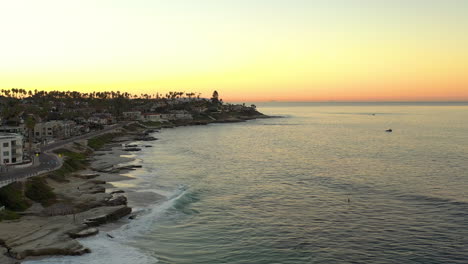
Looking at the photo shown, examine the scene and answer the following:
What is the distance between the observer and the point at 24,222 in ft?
156

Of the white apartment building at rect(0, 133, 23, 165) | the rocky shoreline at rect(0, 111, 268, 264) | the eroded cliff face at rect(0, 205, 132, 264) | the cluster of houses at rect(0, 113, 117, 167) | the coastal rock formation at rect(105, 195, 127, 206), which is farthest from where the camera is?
the cluster of houses at rect(0, 113, 117, 167)

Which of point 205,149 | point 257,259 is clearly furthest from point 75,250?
point 205,149

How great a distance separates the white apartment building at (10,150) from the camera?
78688 millimetres

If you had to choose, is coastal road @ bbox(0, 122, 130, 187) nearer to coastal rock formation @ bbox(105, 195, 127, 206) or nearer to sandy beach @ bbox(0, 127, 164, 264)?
sandy beach @ bbox(0, 127, 164, 264)

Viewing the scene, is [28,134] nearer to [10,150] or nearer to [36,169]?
[10,150]

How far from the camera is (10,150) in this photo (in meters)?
80.1

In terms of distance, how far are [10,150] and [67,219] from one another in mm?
39082

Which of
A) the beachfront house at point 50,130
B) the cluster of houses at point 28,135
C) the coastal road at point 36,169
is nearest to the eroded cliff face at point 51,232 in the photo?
the coastal road at point 36,169

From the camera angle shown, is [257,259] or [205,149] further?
[205,149]

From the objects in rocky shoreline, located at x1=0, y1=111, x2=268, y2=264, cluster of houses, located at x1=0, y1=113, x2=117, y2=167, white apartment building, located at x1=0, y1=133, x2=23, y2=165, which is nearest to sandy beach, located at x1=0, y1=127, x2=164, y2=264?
rocky shoreline, located at x1=0, y1=111, x2=268, y2=264

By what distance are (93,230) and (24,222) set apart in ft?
29.6

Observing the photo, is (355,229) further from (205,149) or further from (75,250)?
(205,149)

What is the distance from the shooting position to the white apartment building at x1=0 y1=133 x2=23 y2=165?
258 ft

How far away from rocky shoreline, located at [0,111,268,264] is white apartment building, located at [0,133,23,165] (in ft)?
45.3
